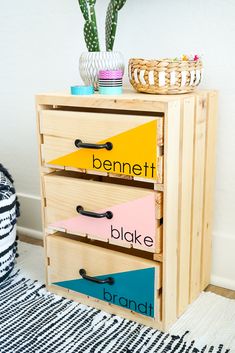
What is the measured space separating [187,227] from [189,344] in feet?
0.95

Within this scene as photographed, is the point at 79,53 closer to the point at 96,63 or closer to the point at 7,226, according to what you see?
the point at 96,63

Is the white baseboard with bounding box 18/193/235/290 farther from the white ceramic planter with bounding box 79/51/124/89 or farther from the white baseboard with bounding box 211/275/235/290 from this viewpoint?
the white ceramic planter with bounding box 79/51/124/89

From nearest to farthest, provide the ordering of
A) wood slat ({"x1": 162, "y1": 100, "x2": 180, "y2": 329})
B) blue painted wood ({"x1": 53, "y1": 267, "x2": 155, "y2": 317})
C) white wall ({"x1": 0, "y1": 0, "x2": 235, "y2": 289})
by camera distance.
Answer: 1. wood slat ({"x1": 162, "y1": 100, "x2": 180, "y2": 329})
2. blue painted wood ({"x1": 53, "y1": 267, "x2": 155, "y2": 317})
3. white wall ({"x1": 0, "y1": 0, "x2": 235, "y2": 289})

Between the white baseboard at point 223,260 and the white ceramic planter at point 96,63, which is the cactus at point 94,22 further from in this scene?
the white baseboard at point 223,260

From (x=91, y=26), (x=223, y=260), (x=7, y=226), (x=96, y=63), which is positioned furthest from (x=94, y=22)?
(x=223, y=260)

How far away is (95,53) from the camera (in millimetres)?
1233

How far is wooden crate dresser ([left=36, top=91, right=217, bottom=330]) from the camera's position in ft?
3.55

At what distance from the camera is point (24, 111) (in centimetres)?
174

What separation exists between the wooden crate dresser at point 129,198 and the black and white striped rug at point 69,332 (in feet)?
0.12

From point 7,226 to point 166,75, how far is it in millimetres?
654

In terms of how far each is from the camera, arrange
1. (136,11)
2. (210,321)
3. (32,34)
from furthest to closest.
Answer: (32,34) → (136,11) → (210,321)

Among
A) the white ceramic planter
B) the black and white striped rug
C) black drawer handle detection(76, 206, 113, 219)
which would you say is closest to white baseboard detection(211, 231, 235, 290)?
the black and white striped rug

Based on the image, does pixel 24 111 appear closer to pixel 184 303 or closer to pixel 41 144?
pixel 41 144

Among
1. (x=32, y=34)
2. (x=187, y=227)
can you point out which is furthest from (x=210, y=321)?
(x=32, y=34)
